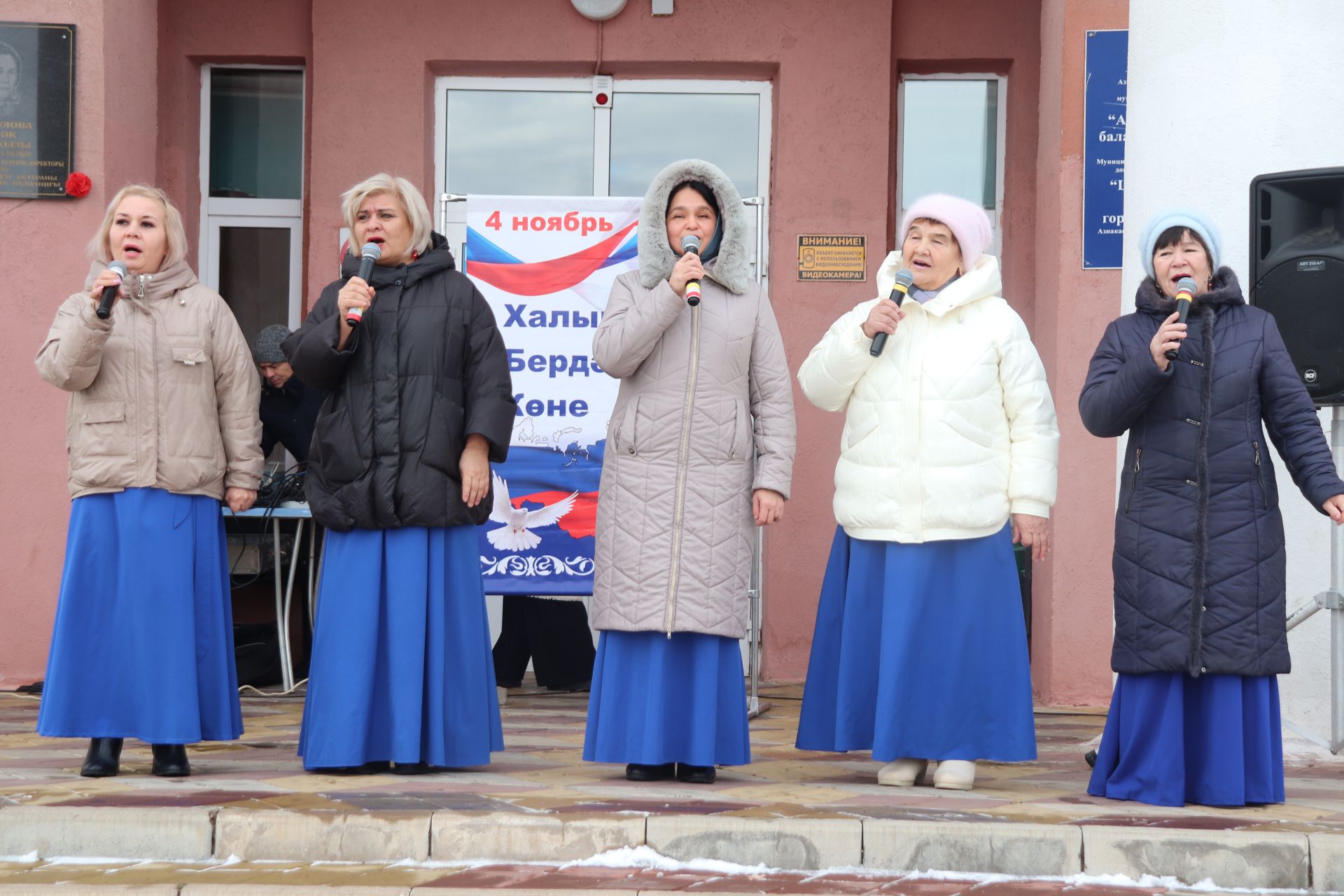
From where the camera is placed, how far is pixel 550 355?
7723mm

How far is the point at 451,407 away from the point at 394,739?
107cm

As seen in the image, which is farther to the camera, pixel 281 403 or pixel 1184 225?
pixel 281 403

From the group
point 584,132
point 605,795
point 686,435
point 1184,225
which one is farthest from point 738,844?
point 584,132

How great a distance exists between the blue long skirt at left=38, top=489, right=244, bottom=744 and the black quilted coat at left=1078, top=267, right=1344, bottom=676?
2915 mm

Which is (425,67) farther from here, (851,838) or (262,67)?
(851,838)

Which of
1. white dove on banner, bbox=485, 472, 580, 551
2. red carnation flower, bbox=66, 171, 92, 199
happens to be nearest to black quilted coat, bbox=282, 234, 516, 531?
white dove on banner, bbox=485, 472, 580, 551

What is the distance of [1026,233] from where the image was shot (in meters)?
9.10

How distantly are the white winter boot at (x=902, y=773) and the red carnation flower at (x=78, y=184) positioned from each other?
4.94 m

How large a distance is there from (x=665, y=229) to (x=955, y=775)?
6.41 feet

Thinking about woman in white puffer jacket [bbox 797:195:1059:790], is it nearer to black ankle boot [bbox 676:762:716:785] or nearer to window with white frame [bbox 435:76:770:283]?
black ankle boot [bbox 676:762:716:785]

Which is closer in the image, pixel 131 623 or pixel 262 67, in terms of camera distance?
pixel 131 623

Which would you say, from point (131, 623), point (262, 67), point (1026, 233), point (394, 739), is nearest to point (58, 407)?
point (262, 67)

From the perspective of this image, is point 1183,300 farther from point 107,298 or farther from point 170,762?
point 170,762

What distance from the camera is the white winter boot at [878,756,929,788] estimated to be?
5.33 m
